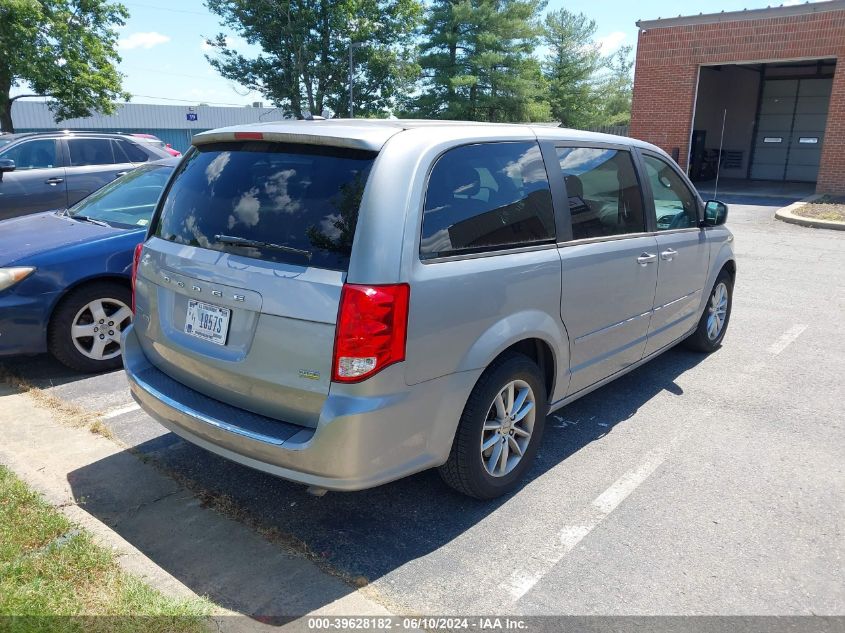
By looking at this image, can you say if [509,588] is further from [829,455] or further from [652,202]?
[652,202]

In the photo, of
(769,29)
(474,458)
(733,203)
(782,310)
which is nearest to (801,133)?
(769,29)

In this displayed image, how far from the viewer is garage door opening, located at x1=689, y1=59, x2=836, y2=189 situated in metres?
24.1

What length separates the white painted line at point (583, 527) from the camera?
2850mm

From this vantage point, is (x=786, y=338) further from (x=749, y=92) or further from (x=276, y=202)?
(x=749, y=92)

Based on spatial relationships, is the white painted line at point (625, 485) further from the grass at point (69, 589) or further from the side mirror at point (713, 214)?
the side mirror at point (713, 214)

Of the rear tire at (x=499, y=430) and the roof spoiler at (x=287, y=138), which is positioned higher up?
the roof spoiler at (x=287, y=138)

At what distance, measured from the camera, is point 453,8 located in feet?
116

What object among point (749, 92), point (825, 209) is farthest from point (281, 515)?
point (749, 92)

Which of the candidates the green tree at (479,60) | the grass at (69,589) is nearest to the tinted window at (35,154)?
the grass at (69,589)

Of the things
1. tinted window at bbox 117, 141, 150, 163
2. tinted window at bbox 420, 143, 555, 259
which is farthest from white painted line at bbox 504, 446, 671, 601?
tinted window at bbox 117, 141, 150, 163

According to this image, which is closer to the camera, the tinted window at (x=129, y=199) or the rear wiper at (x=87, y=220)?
the rear wiper at (x=87, y=220)

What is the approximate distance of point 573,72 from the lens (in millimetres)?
46781

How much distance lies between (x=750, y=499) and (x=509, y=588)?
5.06ft

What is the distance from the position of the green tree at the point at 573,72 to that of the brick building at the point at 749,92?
2138cm
